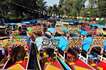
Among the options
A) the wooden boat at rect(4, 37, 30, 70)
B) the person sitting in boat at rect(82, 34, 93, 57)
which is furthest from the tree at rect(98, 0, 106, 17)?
the wooden boat at rect(4, 37, 30, 70)

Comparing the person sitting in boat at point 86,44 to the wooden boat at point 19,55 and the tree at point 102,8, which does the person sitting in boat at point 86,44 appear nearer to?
the wooden boat at point 19,55

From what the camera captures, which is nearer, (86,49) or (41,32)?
(86,49)

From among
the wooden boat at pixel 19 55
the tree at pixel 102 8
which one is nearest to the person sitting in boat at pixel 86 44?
the wooden boat at pixel 19 55

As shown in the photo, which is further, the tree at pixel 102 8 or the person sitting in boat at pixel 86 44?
the tree at pixel 102 8

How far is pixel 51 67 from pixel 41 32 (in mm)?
13846

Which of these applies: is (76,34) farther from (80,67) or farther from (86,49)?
(80,67)

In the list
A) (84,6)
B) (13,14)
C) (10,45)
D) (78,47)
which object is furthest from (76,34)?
(84,6)

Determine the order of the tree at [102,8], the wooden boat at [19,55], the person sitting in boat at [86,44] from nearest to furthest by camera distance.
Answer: the wooden boat at [19,55]
the person sitting in boat at [86,44]
the tree at [102,8]

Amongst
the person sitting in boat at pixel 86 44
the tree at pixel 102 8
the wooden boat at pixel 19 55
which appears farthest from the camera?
the tree at pixel 102 8

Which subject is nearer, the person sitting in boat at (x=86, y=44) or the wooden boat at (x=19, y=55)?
the wooden boat at (x=19, y=55)

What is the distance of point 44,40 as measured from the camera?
68.6 ft

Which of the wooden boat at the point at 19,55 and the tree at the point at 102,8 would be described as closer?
the wooden boat at the point at 19,55

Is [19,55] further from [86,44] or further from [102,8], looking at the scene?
[102,8]

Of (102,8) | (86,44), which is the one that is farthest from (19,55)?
(102,8)
